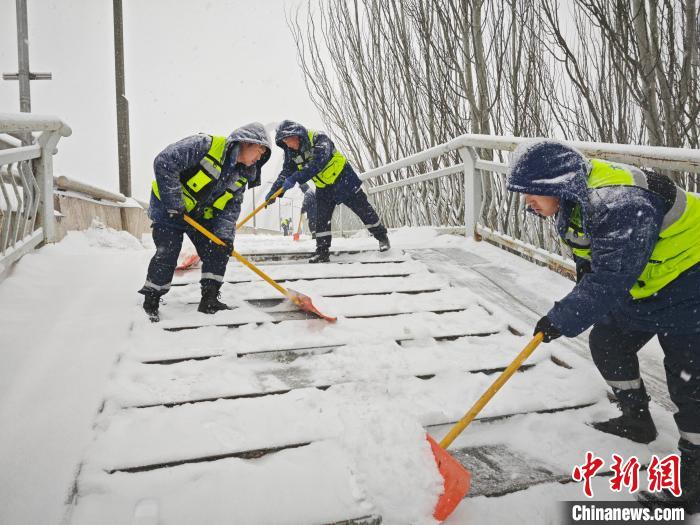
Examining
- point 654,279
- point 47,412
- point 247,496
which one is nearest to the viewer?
point 247,496

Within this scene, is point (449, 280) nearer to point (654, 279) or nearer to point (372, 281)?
point (372, 281)

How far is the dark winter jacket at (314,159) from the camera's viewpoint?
13.4 feet

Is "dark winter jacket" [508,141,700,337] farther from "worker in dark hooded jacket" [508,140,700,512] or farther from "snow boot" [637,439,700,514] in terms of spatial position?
"snow boot" [637,439,700,514]

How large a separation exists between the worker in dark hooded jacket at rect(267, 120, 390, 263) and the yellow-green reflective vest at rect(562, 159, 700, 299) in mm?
2691

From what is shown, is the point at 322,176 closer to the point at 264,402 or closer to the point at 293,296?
the point at 293,296

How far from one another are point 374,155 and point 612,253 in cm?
769

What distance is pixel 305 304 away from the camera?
117 inches

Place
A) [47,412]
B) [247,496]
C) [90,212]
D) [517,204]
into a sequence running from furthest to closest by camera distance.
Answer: [90,212]
[517,204]
[47,412]
[247,496]

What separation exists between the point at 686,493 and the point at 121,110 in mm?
11340

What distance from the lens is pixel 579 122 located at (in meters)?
5.87

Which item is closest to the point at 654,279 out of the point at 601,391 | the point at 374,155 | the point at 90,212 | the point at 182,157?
the point at 601,391

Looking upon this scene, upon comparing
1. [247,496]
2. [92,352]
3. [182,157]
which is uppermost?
[182,157]

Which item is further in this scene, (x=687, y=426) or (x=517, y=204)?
(x=517, y=204)

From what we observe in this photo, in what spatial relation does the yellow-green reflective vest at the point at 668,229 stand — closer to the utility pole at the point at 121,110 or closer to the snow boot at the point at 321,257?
the snow boot at the point at 321,257
